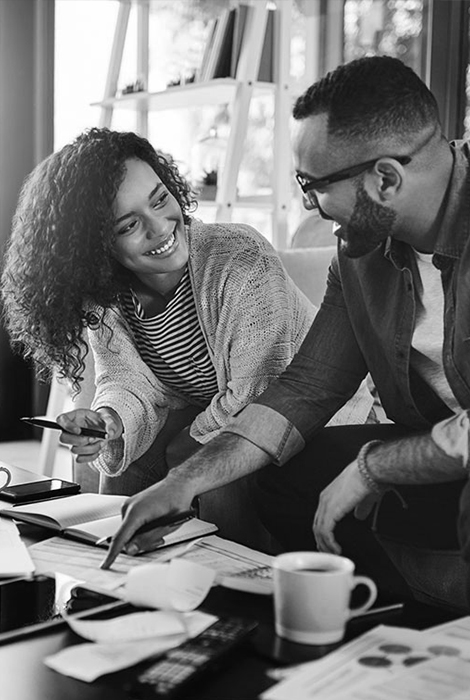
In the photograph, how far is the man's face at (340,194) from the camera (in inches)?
52.7

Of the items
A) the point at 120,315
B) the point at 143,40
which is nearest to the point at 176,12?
the point at 143,40

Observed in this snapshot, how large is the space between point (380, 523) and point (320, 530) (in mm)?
302

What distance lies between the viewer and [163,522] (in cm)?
119

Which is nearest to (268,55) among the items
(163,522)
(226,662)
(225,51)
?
(225,51)

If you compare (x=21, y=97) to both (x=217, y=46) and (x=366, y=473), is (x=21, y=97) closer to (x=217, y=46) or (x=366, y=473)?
(x=217, y=46)

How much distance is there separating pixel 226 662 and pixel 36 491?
745 mm

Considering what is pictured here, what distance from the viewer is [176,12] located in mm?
3961

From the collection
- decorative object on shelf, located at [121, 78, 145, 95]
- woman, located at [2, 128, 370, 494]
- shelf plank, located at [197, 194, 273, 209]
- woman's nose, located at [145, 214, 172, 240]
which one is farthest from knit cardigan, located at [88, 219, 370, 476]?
decorative object on shelf, located at [121, 78, 145, 95]

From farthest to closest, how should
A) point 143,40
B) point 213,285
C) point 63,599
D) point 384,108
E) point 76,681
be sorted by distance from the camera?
point 143,40, point 213,285, point 384,108, point 63,599, point 76,681

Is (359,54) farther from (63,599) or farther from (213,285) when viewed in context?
(63,599)

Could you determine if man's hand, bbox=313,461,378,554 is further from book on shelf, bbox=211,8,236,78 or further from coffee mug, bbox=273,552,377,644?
book on shelf, bbox=211,8,236,78

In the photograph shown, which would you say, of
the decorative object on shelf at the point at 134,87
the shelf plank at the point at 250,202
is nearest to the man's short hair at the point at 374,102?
the shelf plank at the point at 250,202

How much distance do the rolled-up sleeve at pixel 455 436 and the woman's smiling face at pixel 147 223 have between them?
740mm

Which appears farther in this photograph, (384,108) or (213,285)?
(213,285)
